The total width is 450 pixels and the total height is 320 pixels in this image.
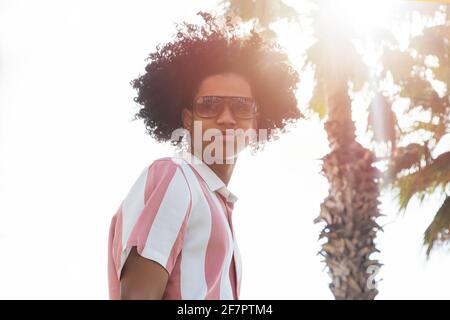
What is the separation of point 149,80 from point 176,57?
0.10 meters

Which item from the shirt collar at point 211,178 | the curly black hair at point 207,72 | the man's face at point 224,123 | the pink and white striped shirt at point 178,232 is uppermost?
the curly black hair at point 207,72

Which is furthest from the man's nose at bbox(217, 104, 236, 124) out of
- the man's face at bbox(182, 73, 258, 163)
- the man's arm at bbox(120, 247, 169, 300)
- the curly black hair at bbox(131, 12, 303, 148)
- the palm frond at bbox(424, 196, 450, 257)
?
the palm frond at bbox(424, 196, 450, 257)

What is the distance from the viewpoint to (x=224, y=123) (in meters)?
1.20

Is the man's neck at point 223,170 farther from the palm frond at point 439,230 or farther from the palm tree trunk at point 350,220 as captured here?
the palm frond at point 439,230

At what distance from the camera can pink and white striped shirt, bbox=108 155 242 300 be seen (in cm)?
94

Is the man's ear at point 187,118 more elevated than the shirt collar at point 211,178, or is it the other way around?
the man's ear at point 187,118

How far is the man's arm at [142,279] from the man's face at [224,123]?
0.97 ft

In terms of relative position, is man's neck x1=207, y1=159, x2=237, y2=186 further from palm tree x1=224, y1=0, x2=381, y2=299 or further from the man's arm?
palm tree x1=224, y1=0, x2=381, y2=299

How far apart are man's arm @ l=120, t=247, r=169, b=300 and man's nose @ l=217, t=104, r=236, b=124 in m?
0.35

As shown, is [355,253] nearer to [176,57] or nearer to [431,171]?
[431,171]

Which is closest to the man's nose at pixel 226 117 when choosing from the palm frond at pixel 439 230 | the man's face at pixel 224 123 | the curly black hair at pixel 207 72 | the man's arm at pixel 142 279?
the man's face at pixel 224 123

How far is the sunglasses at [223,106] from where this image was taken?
1.20 meters

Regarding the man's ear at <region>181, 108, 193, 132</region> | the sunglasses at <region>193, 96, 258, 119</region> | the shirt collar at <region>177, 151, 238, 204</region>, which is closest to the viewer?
the shirt collar at <region>177, 151, 238, 204</region>

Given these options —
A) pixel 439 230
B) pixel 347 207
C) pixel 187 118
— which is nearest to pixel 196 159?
pixel 187 118
